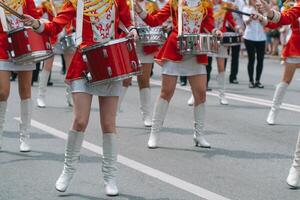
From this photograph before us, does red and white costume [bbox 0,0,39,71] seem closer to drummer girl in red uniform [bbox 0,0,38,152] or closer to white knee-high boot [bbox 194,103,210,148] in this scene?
drummer girl in red uniform [bbox 0,0,38,152]

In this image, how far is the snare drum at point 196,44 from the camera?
8.56m

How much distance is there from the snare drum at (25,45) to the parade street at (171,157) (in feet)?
3.71

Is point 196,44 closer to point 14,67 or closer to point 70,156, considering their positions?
point 14,67

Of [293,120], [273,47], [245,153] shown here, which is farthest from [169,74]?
[273,47]

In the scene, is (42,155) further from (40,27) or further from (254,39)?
(254,39)

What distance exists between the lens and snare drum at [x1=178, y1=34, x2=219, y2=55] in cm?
856

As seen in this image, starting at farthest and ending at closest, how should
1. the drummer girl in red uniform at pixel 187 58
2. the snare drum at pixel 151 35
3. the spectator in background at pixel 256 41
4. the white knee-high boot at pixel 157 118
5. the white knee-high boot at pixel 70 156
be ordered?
the spectator in background at pixel 256 41 < the snare drum at pixel 151 35 < the white knee-high boot at pixel 157 118 < the drummer girl in red uniform at pixel 187 58 < the white knee-high boot at pixel 70 156

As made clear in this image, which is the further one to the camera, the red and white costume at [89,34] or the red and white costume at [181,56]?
the red and white costume at [181,56]

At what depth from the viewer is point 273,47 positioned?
84.5ft

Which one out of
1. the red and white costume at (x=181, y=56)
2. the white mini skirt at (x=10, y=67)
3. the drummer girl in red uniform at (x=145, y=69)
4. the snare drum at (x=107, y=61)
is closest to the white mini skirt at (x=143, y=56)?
the drummer girl in red uniform at (x=145, y=69)

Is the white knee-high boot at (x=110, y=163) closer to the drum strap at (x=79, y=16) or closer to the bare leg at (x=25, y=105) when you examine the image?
the drum strap at (x=79, y=16)

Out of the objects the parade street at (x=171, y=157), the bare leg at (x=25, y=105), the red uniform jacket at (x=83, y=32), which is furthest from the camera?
the bare leg at (x=25, y=105)

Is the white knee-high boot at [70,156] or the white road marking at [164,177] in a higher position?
the white knee-high boot at [70,156]

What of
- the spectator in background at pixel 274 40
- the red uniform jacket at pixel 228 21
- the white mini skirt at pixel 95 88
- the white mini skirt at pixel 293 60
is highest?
the white mini skirt at pixel 95 88
